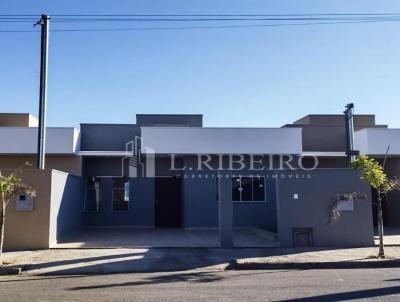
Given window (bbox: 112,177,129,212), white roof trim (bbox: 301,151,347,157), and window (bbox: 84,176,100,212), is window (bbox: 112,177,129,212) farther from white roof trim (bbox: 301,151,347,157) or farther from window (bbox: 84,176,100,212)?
white roof trim (bbox: 301,151,347,157)

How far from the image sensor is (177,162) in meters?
23.7

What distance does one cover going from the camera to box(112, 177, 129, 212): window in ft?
76.9

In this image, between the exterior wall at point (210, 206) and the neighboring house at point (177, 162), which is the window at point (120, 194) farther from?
the exterior wall at point (210, 206)

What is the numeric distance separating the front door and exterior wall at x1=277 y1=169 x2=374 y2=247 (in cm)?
883

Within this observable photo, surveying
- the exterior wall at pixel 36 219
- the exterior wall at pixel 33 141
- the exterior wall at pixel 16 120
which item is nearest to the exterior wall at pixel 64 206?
the exterior wall at pixel 36 219

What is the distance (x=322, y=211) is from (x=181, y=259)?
5.56 m

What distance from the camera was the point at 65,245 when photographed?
15.9 m

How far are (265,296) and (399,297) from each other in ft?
7.13

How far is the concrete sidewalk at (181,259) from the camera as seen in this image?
11789 millimetres

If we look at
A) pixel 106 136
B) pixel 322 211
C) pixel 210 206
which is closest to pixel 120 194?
pixel 106 136

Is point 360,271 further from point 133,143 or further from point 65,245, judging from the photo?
point 133,143

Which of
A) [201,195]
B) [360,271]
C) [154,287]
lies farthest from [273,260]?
[201,195]

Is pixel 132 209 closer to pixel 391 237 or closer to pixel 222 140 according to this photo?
pixel 222 140

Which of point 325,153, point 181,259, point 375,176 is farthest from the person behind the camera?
point 325,153
